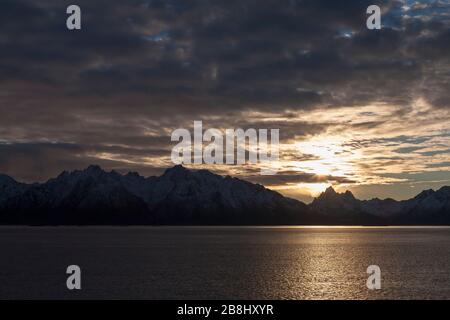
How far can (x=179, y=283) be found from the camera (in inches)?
4035

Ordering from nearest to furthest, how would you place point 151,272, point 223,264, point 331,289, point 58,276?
point 331,289 → point 58,276 → point 151,272 → point 223,264
